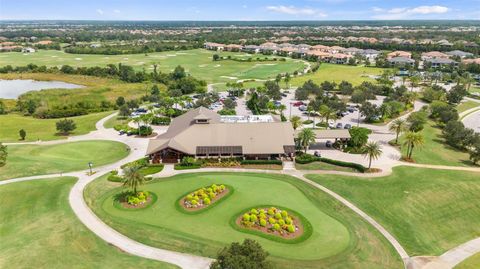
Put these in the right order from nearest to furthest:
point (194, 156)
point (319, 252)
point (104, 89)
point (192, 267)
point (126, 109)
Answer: point (192, 267)
point (319, 252)
point (194, 156)
point (126, 109)
point (104, 89)

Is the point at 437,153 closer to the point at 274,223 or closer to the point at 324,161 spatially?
the point at 324,161

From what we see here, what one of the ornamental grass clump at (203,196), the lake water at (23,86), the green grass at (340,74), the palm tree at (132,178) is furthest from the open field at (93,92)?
the ornamental grass clump at (203,196)

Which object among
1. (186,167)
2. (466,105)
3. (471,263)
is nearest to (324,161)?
(186,167)

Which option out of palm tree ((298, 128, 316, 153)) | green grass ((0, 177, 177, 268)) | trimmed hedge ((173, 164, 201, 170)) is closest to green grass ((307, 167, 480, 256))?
palm tree ((298, 128, 316, 153))

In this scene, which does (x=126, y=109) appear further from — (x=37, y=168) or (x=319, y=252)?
(x=319, y=252)

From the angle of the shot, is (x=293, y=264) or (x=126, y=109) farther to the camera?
(x=126, y=109)

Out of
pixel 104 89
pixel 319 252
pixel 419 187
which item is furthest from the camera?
pixel 104 89

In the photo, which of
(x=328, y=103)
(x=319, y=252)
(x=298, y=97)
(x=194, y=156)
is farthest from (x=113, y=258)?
(x=298, y=97)
